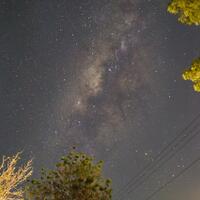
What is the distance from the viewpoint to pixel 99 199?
16.9 meters

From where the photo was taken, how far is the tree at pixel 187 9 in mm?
10750

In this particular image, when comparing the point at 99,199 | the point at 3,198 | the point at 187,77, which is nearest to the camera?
the point at 3,198

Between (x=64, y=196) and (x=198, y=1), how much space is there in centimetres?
1046

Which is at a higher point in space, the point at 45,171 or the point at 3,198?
the point at 45,171

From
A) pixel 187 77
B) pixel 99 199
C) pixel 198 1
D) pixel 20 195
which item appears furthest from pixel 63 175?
pixel 198 1

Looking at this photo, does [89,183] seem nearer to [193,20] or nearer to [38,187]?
[38,187]

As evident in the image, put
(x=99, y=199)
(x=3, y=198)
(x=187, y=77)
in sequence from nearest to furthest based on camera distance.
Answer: (x=3, y=198) < (x=187, y=77) < (x=99, y=199)

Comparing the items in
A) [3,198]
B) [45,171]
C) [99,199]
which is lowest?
[3,198]

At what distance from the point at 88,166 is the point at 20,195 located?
7.01 meters

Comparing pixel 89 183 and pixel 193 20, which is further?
pixel 89 183

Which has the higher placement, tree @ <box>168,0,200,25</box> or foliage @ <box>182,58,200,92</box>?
tree @ <box>168,0,200,25</box>

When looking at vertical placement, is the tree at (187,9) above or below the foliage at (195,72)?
Result: above

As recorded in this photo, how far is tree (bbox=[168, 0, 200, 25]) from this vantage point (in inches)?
423

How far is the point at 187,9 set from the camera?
10.9 metres
